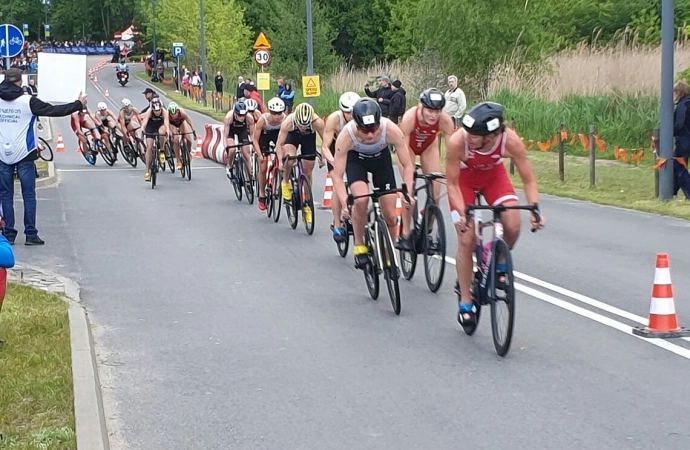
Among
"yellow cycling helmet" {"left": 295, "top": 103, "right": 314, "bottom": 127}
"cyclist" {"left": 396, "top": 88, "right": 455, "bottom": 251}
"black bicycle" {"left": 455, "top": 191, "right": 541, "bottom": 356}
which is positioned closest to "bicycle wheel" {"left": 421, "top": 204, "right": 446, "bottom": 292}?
"cyclist" {"left": 396, "top": 88, "right": 455, "bottom": 251}

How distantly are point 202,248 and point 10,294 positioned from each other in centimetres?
389

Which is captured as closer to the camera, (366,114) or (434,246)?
(366,114)

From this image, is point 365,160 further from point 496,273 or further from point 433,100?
point 496,273

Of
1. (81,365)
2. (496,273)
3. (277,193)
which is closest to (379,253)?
(496,273)

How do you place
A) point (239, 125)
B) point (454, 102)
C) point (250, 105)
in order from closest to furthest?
1. point (239, 125)
2. point (250, 105)
3. point (454, 102)

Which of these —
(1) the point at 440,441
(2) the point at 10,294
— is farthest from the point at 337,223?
(1) the point at 440,441

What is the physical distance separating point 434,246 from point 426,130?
1305mm

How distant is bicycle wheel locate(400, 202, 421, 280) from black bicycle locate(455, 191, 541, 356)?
2518 millimetres

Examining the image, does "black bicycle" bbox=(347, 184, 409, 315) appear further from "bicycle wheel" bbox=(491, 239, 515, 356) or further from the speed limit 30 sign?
the speed limit 30 sign

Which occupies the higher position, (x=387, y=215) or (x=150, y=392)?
(x=387, y=215)

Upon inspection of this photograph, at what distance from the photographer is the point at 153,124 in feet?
75.7

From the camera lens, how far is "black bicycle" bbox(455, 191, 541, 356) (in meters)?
7.84

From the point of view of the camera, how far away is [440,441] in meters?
6.20

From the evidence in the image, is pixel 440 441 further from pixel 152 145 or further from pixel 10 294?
pixel 152 145
